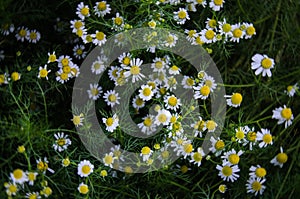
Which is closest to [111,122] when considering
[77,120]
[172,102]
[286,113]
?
[77,120]

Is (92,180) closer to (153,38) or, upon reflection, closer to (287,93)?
(153,38)

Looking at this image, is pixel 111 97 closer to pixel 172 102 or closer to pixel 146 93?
pixel 146 93

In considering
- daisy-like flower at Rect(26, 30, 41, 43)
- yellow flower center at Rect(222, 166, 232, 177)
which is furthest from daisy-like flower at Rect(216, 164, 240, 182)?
daisy-like flower at Rect(26, 30, 41, 43)

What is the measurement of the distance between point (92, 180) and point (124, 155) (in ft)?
0.52

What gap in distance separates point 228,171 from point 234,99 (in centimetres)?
28

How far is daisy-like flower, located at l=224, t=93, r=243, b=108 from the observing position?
1.89 m

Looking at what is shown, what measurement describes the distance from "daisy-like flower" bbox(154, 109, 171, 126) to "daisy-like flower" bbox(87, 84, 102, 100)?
0.28 meters

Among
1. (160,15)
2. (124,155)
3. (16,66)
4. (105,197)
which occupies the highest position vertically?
(160,15)

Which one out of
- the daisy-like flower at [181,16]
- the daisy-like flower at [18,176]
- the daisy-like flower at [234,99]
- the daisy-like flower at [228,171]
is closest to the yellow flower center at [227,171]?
the daisy-like flower at [228,171]

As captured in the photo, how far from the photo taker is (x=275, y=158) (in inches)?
74.0

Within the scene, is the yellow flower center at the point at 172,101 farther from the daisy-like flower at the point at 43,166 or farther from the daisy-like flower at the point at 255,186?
the daisy-like flower at the point at 43,166

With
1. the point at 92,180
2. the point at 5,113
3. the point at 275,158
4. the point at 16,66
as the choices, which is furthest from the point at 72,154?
the point at 275,158

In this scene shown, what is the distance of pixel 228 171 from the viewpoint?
6.08 ft

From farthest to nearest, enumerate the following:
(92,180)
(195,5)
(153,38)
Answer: (195,5)
(153,38)
(92,180)
